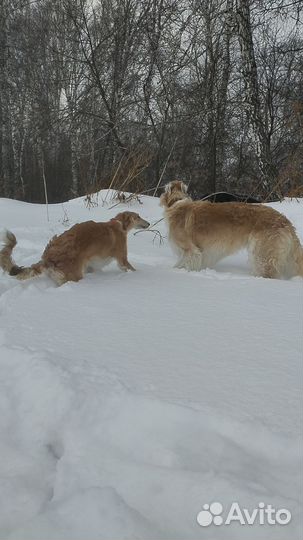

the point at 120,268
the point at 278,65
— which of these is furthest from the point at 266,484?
the point at 278,65

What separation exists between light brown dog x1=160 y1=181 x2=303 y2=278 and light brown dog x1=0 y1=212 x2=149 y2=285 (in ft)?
2.31

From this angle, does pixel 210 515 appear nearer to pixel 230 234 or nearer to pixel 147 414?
pixel 147 414

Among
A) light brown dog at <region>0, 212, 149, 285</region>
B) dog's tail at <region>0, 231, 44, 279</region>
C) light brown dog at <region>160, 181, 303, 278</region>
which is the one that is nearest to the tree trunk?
light brown dog at <region>160, 181, 303, 278</region>

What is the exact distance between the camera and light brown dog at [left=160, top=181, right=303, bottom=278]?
4305mm

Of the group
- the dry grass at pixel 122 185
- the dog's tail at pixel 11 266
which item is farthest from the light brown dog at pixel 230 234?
the dry grass at pixel 122 185

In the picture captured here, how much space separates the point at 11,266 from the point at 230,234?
7.63ft

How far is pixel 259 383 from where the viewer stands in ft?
6.54

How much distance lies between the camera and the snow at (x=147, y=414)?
4.29 ft

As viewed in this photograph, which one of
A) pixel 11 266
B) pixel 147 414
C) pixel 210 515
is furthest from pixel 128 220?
pixel 210 515

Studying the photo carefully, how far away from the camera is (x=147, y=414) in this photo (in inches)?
69.7

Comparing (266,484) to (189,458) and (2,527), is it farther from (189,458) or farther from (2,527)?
(2,527)

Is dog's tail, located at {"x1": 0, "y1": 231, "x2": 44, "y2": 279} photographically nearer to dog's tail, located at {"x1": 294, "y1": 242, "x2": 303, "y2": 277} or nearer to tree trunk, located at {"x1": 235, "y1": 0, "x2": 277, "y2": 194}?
dog's tail, located at {"x1": 294, "y1": 242, "x2": 303, "y2": 277}

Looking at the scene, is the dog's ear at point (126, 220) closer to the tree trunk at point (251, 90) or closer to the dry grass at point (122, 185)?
the dry grass at point (122, 185)

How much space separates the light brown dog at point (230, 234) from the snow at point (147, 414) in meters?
0.99
